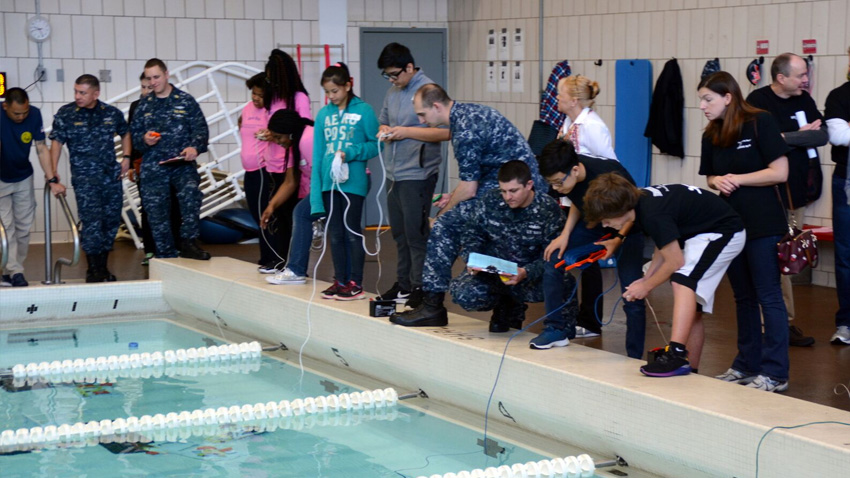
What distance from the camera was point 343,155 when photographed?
5938 millimetres

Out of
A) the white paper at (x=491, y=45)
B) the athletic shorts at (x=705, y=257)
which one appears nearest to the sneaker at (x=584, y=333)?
the athletic shorts at (x=705, y=257)

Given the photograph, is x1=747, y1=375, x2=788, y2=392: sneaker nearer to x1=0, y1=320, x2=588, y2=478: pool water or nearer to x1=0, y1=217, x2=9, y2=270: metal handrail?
x1=0, y1=320, x2=588, y2=478: pool water

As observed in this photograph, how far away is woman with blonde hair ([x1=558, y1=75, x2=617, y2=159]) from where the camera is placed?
210 inches

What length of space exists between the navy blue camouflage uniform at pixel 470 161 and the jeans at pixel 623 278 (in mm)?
532

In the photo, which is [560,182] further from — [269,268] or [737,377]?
[269,268]

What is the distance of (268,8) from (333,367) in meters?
6.33

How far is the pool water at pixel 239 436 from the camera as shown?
14.4 ft

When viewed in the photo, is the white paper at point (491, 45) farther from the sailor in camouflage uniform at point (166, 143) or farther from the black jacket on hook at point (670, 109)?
the sailor in camouflage uniform at point (166, 143)

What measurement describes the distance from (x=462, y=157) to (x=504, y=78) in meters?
6.08

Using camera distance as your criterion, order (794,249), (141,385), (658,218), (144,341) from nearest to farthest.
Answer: (658,218) → (794,249) → (141,385) → (144,341)

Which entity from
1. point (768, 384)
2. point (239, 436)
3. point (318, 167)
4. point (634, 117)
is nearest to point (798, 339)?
point (768, 384)

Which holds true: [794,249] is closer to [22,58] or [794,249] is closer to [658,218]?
[658,218]

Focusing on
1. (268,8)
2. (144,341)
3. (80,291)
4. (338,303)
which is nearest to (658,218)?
(338,303)

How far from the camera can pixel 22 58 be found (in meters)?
10.4
